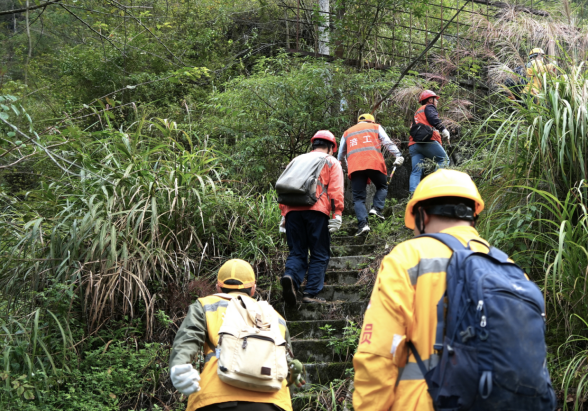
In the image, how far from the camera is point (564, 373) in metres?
3.53

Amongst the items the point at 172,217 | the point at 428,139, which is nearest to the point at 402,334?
the point at 172,217

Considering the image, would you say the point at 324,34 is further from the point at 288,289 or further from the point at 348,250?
the point at 288,289

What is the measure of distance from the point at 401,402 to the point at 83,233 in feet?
13.6

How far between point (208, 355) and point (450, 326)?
61.7 inches

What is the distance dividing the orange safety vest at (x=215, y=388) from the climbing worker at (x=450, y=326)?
3.35 ft

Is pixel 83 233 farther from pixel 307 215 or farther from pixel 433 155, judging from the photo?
pixel 433 155

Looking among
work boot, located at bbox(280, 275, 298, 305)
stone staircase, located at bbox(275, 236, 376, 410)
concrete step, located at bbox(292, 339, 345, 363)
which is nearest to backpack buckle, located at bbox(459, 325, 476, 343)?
stone staircase, located at bbox(275, 236, 376, 410)

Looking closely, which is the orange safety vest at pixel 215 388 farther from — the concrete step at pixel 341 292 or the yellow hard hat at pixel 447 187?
the concrete step at pixel 341 292

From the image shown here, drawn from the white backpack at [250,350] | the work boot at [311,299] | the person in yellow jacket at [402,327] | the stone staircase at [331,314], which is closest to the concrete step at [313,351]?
the stone staircase at [331,314]

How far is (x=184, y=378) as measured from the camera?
8.49 ft

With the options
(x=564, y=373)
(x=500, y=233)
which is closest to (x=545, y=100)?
(x=500, y=233)

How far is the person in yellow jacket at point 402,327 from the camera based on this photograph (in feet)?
6.03

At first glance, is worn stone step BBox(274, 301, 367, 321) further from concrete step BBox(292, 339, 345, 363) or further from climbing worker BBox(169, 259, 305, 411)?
climbing worker BBox(169, 259, 305, 411)

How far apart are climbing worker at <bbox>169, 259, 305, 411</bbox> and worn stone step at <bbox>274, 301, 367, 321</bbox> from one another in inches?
96.3
